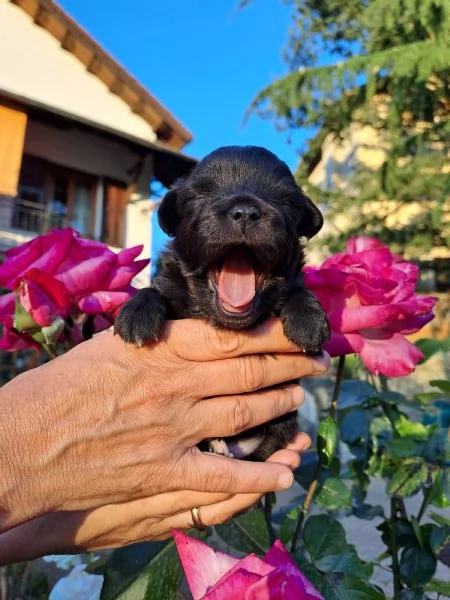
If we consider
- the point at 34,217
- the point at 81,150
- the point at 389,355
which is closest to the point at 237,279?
the point at 389,355

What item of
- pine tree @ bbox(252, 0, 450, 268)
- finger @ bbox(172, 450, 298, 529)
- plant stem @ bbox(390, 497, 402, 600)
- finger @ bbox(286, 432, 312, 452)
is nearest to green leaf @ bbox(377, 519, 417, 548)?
plant stem @ bbox(390, 497, 402, 600)

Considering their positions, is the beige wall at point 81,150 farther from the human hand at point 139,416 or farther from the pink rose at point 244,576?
the pink rose at point 244,576

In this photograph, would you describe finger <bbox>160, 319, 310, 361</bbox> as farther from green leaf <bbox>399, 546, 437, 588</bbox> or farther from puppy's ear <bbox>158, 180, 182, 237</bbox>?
green leaf <bbox>399, 546, 437, 588</bbox>

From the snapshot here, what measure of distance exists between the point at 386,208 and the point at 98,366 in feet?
33.4

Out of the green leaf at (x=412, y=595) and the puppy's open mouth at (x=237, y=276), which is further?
the puppy's open mouth at (x=237, y=276)

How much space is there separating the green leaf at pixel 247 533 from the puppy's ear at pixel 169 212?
0.75 meters

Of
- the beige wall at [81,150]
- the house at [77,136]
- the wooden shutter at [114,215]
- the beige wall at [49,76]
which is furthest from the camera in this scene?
the wooden shutter at [114,215]

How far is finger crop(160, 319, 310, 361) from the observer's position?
105 centimetres

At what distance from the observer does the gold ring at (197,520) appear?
1.04 meters

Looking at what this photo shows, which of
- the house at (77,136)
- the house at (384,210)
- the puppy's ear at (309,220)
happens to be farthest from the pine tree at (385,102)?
the puppy's ear at (309,220)

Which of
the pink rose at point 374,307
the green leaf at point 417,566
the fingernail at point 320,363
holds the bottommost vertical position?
the green leaf at point 417,566

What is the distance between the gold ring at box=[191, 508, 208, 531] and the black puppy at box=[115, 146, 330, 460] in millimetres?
178

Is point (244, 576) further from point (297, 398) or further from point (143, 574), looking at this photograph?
point (297, 398)

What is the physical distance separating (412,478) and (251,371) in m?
0.40
